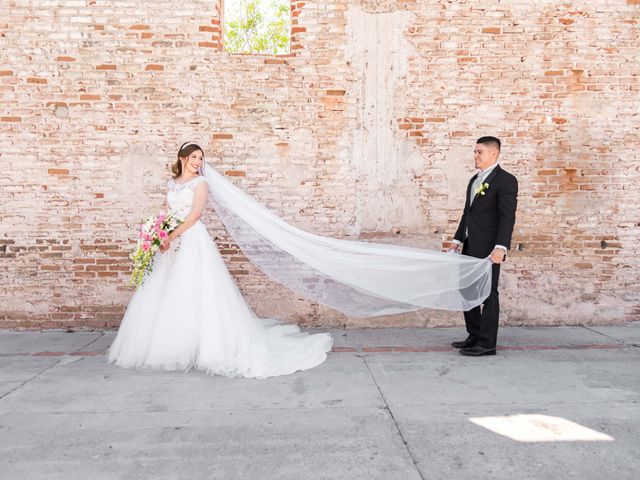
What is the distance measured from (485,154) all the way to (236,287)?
→ 2.61 metres

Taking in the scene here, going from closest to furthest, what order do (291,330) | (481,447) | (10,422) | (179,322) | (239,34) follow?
1. (481,447)
2. (10,422)
3. (179,322)
4. (291,330)
5. (239,34)

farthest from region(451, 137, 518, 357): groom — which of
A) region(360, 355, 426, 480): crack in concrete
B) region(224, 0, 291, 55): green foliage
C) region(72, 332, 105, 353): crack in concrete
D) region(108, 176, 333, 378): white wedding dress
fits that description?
region(224, 0, 291, 55): green foliage

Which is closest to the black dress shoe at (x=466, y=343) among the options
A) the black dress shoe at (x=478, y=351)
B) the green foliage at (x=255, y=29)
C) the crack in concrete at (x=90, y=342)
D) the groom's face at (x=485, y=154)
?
the black dress shoe at (x=478, y=351)

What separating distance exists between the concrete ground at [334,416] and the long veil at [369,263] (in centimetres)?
53

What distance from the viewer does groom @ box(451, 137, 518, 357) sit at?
4.27 metres

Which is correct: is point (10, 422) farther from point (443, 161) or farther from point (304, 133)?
point (443, 161)

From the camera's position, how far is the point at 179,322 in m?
4.14

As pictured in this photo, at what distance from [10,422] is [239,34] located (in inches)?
909

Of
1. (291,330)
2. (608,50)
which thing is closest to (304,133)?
(291,330)

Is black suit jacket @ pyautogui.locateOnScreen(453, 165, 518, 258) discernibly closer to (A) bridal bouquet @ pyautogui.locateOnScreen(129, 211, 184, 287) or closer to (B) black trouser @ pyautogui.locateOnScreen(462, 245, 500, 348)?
(B) black trouser @ pyautogui.locateOnScreen(462, 245, 500, 348)

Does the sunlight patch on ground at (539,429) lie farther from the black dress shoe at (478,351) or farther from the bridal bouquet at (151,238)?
the bridal bouquet at (151,238)

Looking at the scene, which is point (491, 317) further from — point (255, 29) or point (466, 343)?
point (255, 29)

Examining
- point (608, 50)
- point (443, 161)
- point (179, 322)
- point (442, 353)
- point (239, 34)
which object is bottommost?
point (442, 353)

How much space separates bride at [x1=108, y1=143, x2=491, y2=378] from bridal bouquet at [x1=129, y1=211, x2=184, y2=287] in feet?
0.23
